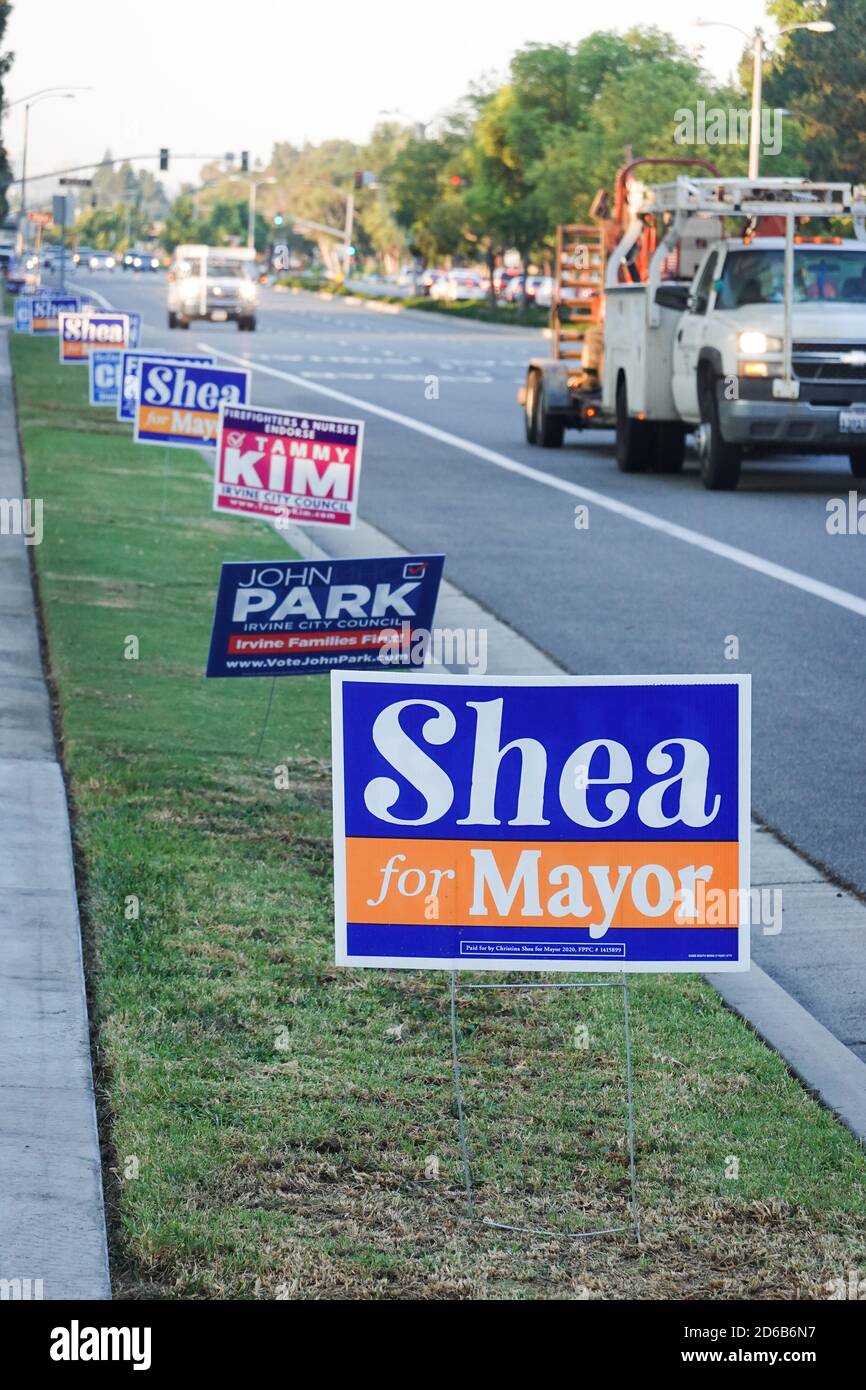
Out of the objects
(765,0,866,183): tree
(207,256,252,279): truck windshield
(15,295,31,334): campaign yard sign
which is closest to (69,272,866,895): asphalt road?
(15,295,31,334): campaign yard sign

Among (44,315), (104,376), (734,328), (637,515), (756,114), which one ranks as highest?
(756,114)

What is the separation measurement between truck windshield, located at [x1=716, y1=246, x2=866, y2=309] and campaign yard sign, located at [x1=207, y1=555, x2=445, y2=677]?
13.3m

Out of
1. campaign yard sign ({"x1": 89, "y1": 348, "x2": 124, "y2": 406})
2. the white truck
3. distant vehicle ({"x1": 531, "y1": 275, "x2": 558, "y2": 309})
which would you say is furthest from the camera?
distant vehicle ({"x1": 531, "y1": 275, "x2": 558, "y2": 309})

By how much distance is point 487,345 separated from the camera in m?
60.3

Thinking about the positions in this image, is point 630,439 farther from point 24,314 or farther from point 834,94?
point 834,94

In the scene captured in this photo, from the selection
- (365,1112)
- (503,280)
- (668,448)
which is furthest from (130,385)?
(503,280)

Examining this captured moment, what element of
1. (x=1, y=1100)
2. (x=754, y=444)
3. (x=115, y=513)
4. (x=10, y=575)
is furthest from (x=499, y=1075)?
(x=754, y=444)

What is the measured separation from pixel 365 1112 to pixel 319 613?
352 cm

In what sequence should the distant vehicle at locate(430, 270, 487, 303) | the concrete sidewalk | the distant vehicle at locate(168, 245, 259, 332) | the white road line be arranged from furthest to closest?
the distant vehicle at locate(430, 270, 487, 303) → the distant vehicle at locate(168, 245, 259, 332) → the white road line → the concrete sidewalk

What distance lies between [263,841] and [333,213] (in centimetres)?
17769

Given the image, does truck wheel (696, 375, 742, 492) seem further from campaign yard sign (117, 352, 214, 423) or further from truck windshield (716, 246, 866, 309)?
campaign yard sign (117, 352, 214, 423)

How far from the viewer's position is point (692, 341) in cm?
2166

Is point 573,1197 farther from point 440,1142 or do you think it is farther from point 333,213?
point 333,213

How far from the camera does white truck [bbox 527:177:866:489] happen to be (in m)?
20.5
